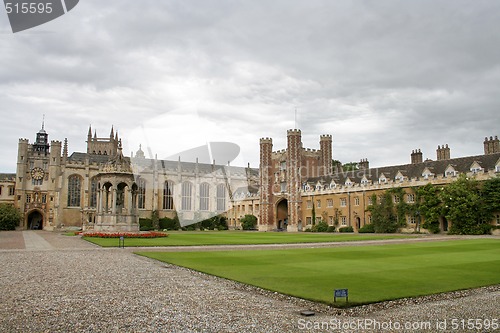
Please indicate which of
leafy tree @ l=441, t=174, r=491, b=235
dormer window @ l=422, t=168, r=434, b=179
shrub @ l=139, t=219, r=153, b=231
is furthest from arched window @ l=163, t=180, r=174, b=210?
leafy tree @ l=441, t=174, r=491, b=235

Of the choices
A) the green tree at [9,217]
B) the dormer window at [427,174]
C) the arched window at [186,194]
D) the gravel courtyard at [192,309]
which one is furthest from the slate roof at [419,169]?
the green tree at [9,217]

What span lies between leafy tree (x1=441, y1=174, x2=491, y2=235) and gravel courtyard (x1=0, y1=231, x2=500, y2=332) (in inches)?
1321

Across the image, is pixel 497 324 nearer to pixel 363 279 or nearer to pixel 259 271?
pixel 363 279

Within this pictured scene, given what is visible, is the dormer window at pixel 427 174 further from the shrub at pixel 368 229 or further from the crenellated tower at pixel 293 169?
the crenellated tower at pixel 293 169

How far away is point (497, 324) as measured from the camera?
752 cm

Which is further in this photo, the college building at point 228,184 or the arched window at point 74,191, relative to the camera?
the arched window at point 74,191

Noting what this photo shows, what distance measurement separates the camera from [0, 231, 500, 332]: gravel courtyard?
7.31 meters

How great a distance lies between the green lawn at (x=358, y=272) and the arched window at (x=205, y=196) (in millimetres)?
60921

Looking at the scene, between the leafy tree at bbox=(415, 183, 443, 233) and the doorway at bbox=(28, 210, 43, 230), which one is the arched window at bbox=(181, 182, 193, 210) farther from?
the leafy tree at bbox=(415, 183, 443, 233)

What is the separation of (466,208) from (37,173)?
66.2 meters

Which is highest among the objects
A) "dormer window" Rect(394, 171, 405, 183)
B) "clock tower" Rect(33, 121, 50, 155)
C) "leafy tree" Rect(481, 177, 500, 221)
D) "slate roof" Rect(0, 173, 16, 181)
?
"clock tower" Rect(33, 121, 50, 155)

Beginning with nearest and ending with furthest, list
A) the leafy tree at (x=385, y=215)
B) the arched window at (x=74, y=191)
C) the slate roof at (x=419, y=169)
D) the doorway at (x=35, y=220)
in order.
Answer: the slate roof at (x=419, y=169)
the leafy tree at (x=385, y=215)
the arched window at (x=74, y=191)
the doorway at (x=35, y=220)

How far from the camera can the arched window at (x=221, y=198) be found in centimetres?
8181

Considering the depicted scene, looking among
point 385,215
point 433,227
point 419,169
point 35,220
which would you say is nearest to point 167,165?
point 35,220
